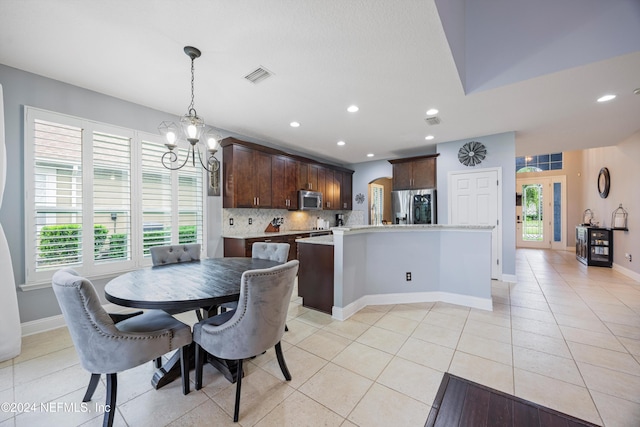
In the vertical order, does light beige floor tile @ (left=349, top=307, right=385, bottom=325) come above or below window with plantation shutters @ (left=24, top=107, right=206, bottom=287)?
below

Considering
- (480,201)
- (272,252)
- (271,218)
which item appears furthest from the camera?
(271,218)

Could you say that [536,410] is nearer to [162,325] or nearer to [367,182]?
[162,325]

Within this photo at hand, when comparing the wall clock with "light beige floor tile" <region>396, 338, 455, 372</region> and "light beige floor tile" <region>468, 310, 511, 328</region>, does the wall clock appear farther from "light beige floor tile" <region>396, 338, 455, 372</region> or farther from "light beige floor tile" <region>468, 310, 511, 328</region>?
"light beige floor tile" <region>396, 338, 455, 372</region>

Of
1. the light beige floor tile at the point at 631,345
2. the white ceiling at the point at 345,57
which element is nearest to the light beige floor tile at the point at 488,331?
the light beige floor tile at the point at 631,345

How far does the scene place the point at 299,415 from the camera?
154 cm

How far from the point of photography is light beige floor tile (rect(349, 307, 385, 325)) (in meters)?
2.87

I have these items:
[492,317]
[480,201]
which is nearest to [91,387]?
[492,317]

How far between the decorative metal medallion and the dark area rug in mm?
4153

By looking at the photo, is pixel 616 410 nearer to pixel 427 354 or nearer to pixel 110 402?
pixel 427 354

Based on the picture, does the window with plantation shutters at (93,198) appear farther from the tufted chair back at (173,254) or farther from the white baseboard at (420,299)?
the white baseboard at (420,299)

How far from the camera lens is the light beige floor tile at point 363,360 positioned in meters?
1.96

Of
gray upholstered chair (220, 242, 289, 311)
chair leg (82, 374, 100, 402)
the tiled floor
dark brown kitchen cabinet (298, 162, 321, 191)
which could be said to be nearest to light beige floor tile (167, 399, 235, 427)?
the tiled floor

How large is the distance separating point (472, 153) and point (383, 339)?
13.4 ft

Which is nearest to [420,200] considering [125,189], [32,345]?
[125,189]
